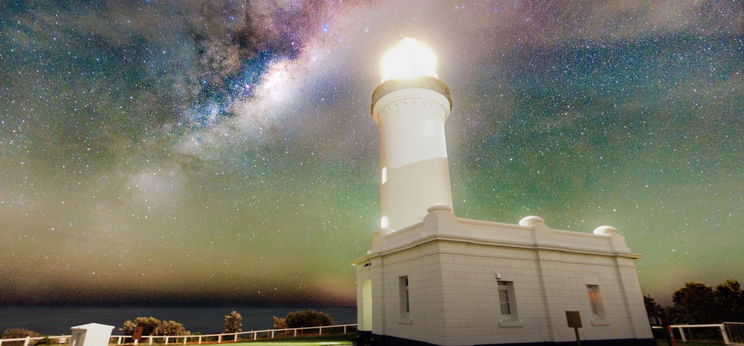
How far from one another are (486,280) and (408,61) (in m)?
14.3

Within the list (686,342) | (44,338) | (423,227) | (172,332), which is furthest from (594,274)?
(172,332)

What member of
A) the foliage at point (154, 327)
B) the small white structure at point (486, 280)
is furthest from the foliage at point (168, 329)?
the small white structure at point (486, 280)

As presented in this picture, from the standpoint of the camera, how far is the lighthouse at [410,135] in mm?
18141

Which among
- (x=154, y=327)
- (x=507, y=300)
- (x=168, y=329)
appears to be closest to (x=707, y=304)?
(x=507, y=300)

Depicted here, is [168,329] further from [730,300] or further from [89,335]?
[730,300]

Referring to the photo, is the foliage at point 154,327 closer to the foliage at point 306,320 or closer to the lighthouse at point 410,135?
the foliage at point 306,320

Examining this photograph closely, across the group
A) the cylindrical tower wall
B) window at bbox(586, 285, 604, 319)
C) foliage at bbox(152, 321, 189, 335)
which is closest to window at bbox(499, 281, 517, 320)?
window at bbox(586, 285, 604, 319)

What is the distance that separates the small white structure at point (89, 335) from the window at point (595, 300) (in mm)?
18146

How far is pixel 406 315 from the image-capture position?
13.7 meters

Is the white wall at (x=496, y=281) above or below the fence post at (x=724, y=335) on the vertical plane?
above

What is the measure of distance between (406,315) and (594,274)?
8386 mm

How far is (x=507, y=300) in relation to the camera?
13250 millimetres

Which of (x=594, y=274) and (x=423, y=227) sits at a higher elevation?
(x=423, y=227)

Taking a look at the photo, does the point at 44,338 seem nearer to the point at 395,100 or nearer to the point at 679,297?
the point at 395,100
